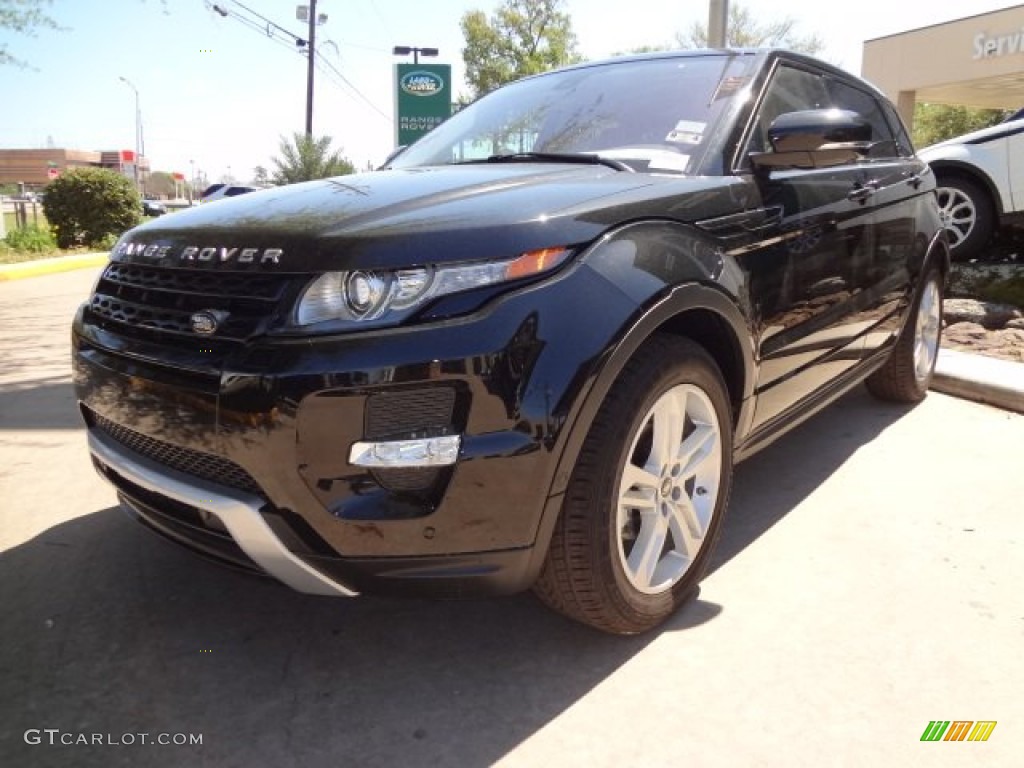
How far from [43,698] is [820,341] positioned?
2644mm

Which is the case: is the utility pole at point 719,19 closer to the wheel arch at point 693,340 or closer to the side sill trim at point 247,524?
the wheel arch at point 693,340

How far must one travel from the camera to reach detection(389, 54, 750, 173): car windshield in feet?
8.64

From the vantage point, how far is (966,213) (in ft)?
22.9

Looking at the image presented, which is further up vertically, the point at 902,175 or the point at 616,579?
the point at 902,175

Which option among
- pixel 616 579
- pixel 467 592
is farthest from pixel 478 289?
pixel 616 579

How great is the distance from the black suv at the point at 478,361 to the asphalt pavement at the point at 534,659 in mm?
245

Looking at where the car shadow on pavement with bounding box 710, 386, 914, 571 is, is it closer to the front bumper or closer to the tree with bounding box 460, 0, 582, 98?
the front bumper

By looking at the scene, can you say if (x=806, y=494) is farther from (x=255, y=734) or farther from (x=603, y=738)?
(x=255, y=734)

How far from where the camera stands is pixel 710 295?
7.21ft

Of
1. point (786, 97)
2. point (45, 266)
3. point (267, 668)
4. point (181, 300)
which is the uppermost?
point (786, 97)

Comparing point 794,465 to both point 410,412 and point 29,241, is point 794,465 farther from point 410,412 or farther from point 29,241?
point 29,241

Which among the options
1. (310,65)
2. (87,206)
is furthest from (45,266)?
(310,65)

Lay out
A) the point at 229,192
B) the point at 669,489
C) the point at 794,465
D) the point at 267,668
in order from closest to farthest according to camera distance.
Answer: the point at 267,668, the point at 669,489, the point at 794,465, the point at 229,192

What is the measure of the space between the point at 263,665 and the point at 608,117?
2080mm
